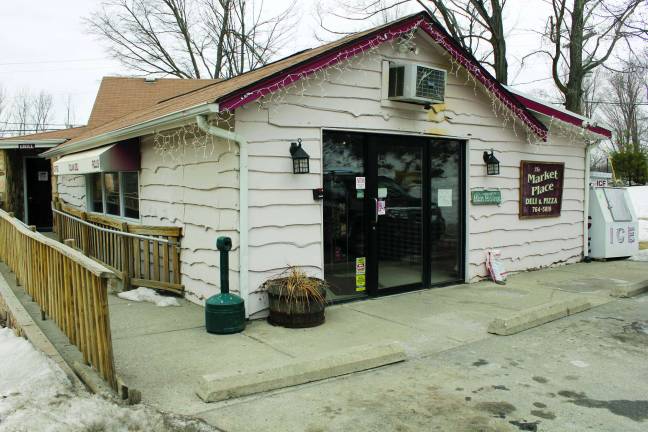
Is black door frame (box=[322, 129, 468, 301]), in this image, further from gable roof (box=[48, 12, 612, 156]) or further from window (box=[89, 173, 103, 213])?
window (box=[89, 173, 103, 213])

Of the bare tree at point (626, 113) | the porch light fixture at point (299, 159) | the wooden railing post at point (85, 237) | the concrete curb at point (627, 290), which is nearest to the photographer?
the porch light fixture at point (299, 159)

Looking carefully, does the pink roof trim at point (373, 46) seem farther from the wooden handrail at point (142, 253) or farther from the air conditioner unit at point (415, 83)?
the wooden handrail at point (142, 253)

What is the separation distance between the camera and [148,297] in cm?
705

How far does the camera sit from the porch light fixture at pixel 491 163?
8258 mm

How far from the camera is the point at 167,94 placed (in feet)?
56.6

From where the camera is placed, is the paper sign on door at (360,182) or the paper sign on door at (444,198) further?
the paper sign on door at (444,198)

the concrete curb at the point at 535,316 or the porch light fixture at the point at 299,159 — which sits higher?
the porch light fixture at the point at 299,159

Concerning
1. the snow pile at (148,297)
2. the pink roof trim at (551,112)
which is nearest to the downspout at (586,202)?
the pink roof trim at (551,112)

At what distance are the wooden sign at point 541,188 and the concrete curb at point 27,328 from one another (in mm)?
7099

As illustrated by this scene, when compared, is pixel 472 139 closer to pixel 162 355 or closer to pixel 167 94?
pixel 162 355

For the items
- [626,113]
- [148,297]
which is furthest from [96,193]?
[626,113]

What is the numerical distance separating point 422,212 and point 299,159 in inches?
91.2

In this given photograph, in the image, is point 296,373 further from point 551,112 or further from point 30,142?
point 30,142

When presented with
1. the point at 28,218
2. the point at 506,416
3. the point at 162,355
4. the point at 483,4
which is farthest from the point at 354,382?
the point at 483,4
